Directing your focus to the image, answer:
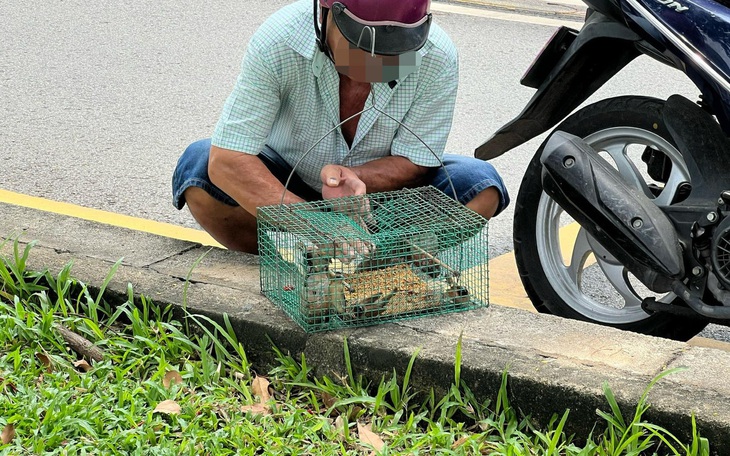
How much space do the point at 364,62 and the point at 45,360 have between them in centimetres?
109

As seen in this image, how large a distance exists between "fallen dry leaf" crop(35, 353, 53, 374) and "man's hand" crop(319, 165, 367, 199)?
0.88 meters

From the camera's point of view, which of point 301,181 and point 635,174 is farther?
point 301,181

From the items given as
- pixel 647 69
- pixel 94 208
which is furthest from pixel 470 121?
pixel 94 208

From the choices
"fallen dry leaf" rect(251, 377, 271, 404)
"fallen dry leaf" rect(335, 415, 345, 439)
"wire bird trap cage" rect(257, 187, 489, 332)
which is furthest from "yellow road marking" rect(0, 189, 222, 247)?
"fallen dry leaf" rect(335, 415, 345, 439)

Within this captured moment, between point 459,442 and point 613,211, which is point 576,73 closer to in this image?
point 613,211

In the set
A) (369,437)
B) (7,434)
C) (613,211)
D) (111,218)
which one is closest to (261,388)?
(369,437)

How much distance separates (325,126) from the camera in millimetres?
3137

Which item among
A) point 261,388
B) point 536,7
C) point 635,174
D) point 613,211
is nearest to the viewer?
point 261,388

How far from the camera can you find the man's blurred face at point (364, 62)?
2.71 meters

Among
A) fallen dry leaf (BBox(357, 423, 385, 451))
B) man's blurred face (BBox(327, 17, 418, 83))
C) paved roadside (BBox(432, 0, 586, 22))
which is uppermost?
man's blurred face (BBox(327, 17, 418, 83))

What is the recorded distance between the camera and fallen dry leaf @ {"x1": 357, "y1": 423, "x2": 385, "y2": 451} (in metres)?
2.30

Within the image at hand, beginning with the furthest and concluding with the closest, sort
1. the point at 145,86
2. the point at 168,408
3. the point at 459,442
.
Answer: the point at 145,86 → the point at 168,408 → the point at 459,442

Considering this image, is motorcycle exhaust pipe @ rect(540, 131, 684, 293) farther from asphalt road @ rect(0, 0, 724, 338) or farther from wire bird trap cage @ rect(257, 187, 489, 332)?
asphalt road @ rect(0, 0, 724, 338)

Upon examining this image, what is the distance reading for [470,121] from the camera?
5.48m
